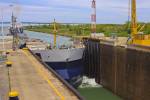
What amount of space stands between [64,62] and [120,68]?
7.37m

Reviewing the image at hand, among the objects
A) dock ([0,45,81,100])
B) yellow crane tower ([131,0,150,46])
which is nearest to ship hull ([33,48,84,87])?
yellow crane tower ([131,0,150,46])

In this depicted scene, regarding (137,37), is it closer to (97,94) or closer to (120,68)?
(120,68)

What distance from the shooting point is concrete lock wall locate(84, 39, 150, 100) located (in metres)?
32.3

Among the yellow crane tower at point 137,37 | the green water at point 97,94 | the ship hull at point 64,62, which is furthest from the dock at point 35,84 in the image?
the yellow crane tower at point 137,37

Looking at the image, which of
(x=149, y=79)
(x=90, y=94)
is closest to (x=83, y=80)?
(x=90, y=94)

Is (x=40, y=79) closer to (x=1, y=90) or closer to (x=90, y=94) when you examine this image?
(x=1, y=90)

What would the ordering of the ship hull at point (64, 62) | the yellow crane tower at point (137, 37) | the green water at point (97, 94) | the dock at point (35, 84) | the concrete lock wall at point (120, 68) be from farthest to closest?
the ship hull at point (64, 62) < the yellow crane tower at point (137, 37) < the green water at point (97, 94) < the concrete lock wall at point (120, 68) < the dock at point (35, 84)

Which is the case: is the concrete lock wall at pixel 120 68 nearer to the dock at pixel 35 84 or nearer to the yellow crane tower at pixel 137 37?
the yellow crane tower at pixel 137 37

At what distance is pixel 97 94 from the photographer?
4053 cm

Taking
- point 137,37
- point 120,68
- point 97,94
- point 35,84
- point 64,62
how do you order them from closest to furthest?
point 35,84 < point 120,68 < point 97,94 < point 64,62 < point 137,37

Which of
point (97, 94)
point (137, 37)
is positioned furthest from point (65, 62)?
point (137, 37)

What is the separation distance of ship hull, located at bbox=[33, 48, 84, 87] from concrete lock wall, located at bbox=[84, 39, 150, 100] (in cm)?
314

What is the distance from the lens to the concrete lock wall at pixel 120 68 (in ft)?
106

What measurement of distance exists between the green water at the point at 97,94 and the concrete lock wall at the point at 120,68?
596 mm
